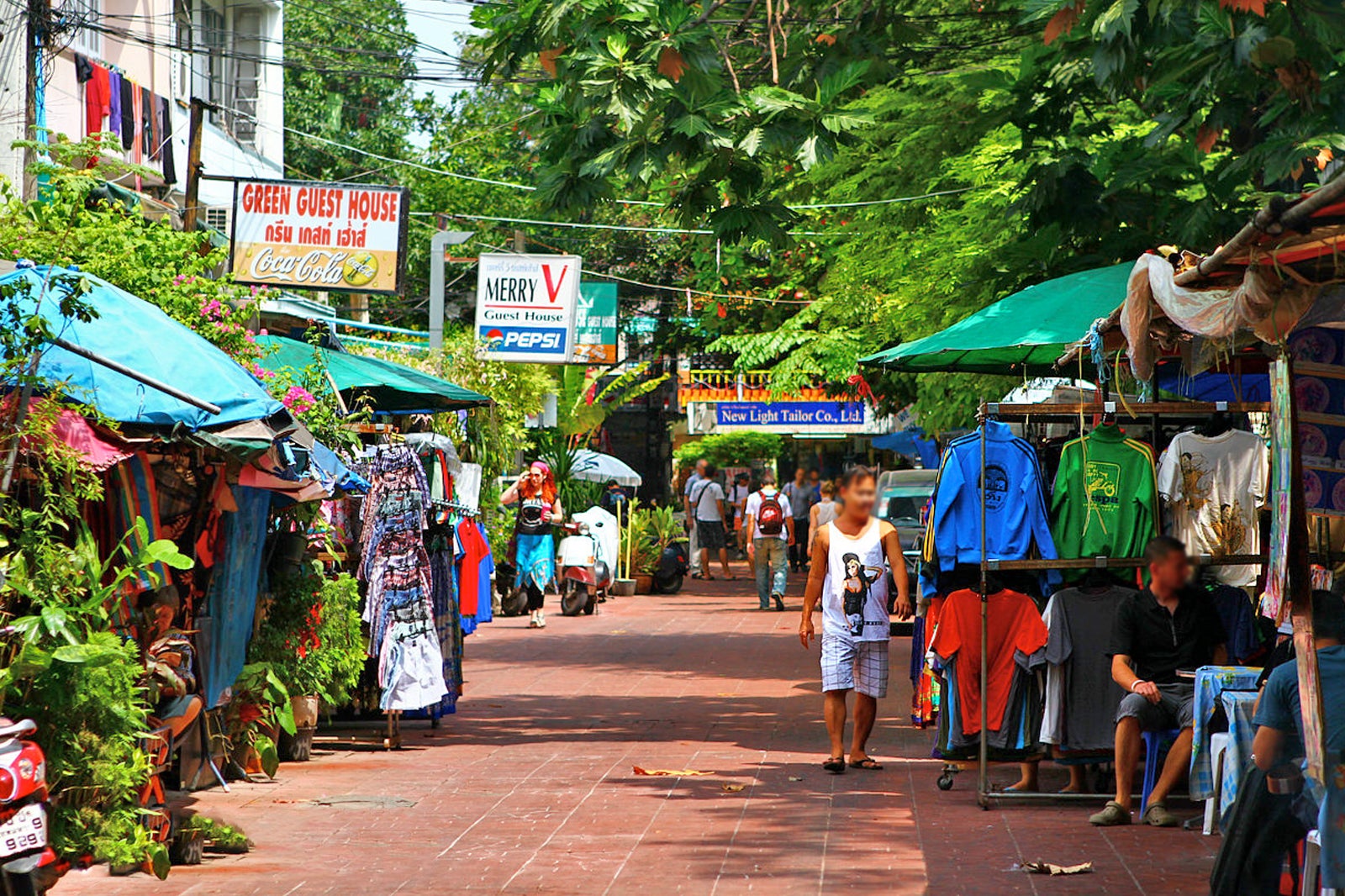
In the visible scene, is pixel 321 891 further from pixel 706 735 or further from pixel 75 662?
pixel 706 735

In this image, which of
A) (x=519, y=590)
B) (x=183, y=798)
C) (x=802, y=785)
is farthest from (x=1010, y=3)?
(x=519, y=590)

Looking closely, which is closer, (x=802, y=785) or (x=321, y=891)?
(x=321, y=891)

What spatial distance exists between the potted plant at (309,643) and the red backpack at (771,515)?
40.8 ft

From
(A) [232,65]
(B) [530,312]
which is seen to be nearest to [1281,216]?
(B) [530,312]

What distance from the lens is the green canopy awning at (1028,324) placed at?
9.48 m

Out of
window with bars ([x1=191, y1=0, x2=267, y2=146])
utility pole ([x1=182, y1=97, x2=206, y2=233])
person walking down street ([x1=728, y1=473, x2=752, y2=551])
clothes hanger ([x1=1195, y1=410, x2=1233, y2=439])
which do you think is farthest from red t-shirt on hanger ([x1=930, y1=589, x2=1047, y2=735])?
person walking down street ([x1=728, y1=473, x2=752, y2=551])

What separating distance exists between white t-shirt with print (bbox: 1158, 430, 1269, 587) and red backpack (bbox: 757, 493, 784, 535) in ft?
44.0

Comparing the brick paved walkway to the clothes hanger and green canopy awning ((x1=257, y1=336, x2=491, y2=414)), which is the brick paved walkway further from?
green canopy awning ((x1=257, y1=336, x2=491, y2=414))

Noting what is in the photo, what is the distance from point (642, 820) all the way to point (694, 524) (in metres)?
23.1

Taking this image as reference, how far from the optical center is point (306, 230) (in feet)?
42.1

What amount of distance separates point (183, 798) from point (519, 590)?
1411 cm

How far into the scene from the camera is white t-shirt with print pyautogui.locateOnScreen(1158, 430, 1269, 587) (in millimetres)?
8961

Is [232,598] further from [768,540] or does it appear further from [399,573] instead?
[768,540]

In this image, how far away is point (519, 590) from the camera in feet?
74.5
